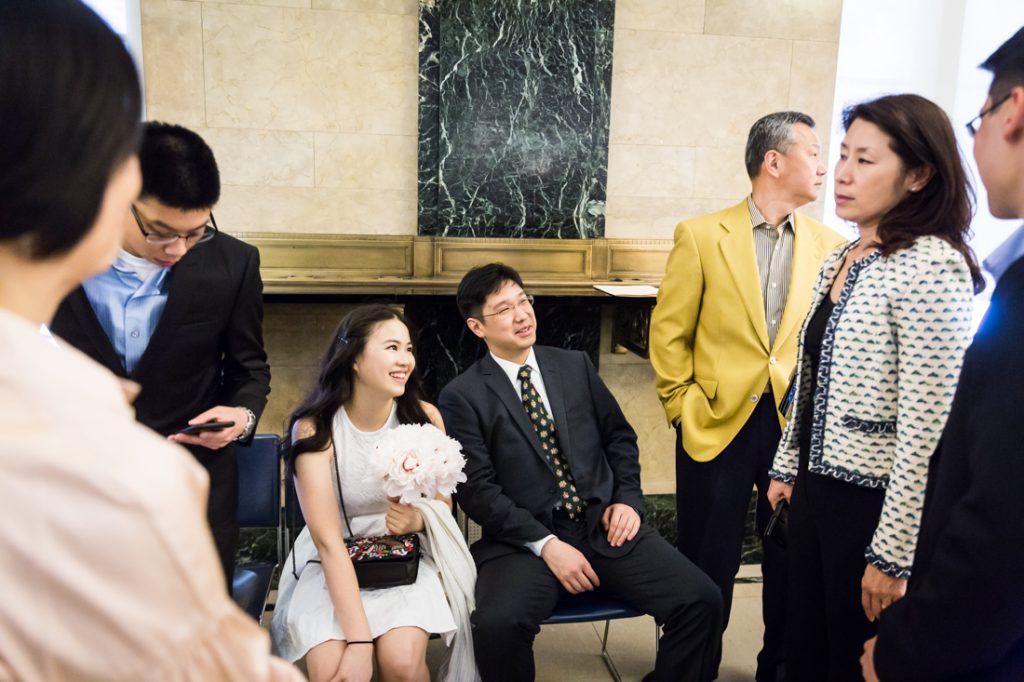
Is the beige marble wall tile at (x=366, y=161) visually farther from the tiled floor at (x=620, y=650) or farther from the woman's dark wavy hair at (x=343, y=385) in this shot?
the tiled floor at (x=620, y=650)

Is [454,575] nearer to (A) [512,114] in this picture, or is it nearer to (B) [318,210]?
(B) [318,210]

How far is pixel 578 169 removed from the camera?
162 inches

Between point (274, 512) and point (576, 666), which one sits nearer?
point (274, 512)

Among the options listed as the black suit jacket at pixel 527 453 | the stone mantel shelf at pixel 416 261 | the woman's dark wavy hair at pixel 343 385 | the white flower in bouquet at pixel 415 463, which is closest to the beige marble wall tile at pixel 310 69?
the stone mantel shelf at pixel 416 261

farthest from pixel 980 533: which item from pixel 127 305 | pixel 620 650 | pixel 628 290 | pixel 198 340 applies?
pixel 628 290

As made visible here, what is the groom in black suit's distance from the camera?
8.17ft

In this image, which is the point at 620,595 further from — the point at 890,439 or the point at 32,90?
the point at 32,90

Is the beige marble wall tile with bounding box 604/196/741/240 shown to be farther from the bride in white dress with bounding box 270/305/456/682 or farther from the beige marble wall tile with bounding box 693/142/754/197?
the bride in white dress with bounding box 270/305/456/682

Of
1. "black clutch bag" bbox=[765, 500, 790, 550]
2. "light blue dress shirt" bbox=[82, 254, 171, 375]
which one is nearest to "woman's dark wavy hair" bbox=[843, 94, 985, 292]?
"black clutch bag" bbox=[765, 500, 790, 550]

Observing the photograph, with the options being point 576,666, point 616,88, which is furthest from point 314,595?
point 616,88

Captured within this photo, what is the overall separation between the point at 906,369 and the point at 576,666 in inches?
80.5

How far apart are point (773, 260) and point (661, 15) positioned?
1855mm

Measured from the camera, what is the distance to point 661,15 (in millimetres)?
4145

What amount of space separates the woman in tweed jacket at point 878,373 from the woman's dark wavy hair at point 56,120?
172 cm
